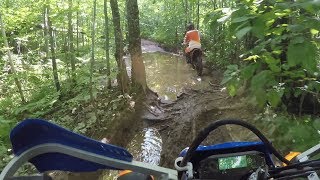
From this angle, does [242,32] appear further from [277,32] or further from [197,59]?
[197,59]

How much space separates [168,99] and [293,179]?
27.7 feet

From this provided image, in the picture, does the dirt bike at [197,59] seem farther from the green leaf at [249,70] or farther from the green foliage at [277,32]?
the green leaf at [249,70]

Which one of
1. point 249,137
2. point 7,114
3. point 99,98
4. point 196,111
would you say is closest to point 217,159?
point 249,137

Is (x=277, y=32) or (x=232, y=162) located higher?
(x=277, y=32)

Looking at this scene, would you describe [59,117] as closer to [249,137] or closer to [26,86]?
[26,86]

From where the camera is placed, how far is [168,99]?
9.84m

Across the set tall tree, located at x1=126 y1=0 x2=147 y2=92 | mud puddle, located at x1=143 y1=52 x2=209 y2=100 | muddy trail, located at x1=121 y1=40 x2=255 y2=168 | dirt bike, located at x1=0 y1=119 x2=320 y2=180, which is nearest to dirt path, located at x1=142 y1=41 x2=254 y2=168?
muddy trail, located at x1=121 y1=40 x2=255 y2=168

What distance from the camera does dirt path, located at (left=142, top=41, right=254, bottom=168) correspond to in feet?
20.6

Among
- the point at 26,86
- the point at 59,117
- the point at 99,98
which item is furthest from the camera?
the point at 26,86

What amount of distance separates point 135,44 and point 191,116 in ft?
9.86

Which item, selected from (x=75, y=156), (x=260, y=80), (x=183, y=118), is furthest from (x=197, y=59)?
(x=75, y=156)

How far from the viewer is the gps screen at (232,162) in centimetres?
199

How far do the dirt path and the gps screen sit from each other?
3.74 metres

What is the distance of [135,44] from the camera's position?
9359 mm
